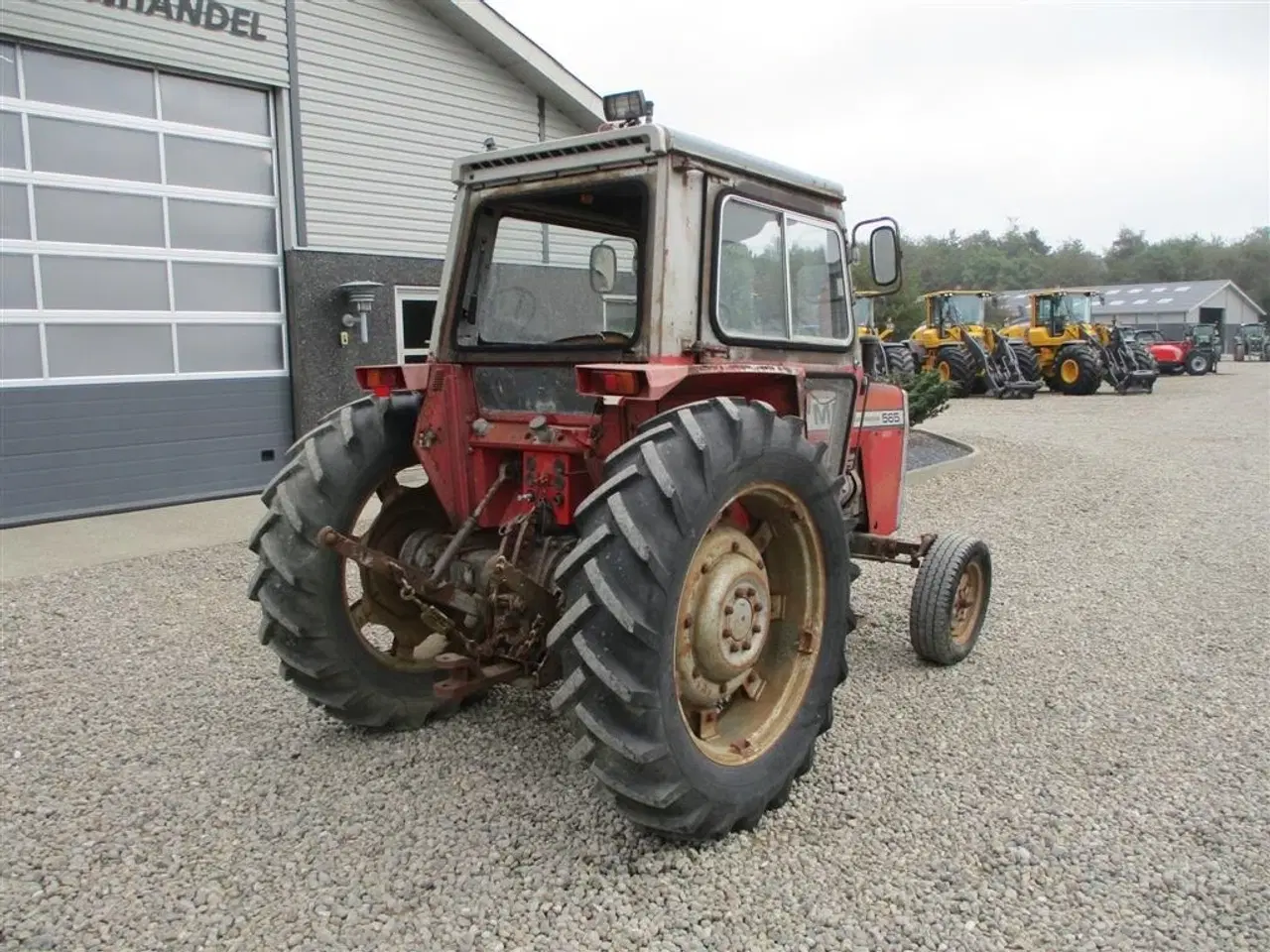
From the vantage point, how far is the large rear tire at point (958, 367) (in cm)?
2233

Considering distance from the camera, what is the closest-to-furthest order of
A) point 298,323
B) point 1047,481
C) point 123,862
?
point 123,862 < point 298,323 < point 1047,481

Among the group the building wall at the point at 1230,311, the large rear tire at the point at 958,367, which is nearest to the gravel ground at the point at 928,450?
the large rear tire at the point at 958,367

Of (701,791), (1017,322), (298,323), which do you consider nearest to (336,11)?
(298,323)

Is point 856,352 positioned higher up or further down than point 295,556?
higher up

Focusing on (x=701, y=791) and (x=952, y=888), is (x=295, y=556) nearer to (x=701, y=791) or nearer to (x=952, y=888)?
(x=701, y=791)

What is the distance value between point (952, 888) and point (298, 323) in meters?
8.46

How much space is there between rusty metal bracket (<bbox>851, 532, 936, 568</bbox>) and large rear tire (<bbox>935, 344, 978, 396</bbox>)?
1837 cm

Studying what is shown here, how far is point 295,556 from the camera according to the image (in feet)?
11.5

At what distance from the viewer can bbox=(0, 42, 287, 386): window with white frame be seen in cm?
794

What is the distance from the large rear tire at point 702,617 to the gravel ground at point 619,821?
26 cm

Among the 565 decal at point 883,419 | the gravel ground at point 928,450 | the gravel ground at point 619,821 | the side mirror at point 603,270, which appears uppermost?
the side mirror at point 603,270

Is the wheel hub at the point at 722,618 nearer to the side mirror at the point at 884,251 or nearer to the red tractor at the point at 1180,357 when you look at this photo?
the side mirror at the point at 884,251

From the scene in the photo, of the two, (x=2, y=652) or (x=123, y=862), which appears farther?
(x=2, y=652)

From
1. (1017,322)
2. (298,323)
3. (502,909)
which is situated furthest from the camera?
(1017,322)
